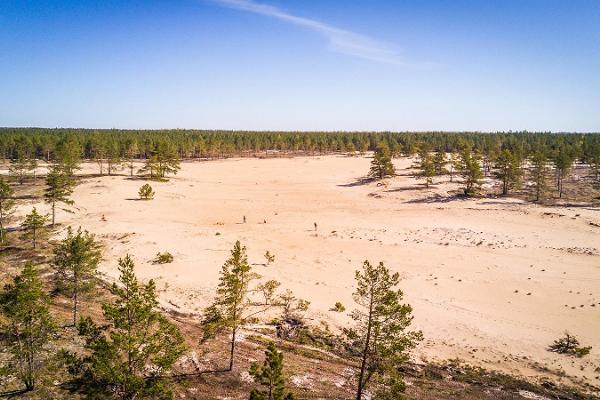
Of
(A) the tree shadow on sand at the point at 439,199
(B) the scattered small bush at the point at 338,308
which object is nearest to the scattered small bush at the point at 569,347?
(B) the scattered small bush at the point at 338,308

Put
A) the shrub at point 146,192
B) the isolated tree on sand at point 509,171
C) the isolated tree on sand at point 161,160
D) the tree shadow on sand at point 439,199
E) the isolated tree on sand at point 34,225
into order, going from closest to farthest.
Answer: the isolated tree on sand at point 34,225 → the shrub at point 146,192 → the tree shadow on sand at point 439,199 → the isolated tree on sand at point 509,171 → the isolated tree on sand at point 161,160

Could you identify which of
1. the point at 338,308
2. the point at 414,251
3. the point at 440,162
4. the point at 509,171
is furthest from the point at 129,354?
the point at 440,162

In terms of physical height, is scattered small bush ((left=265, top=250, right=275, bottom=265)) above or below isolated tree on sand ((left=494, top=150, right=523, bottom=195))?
below

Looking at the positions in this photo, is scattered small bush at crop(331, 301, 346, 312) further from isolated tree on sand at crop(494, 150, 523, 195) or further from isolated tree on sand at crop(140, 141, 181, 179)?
isolated tree on sand at crop(140, 141, 181, 179)

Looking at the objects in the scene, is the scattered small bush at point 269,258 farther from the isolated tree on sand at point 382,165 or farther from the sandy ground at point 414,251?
the isolated tree on sand at point 382,165

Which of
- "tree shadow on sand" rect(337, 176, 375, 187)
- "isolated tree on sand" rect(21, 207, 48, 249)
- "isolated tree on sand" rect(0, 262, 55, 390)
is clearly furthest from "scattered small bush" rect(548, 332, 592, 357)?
"tree shadow on sand" rect(337, 176, 375, 187)

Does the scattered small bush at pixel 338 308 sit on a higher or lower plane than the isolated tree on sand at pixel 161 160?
lower

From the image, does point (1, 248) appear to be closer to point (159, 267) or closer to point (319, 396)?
point (159, 267)

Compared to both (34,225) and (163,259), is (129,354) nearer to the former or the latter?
(163,259)
